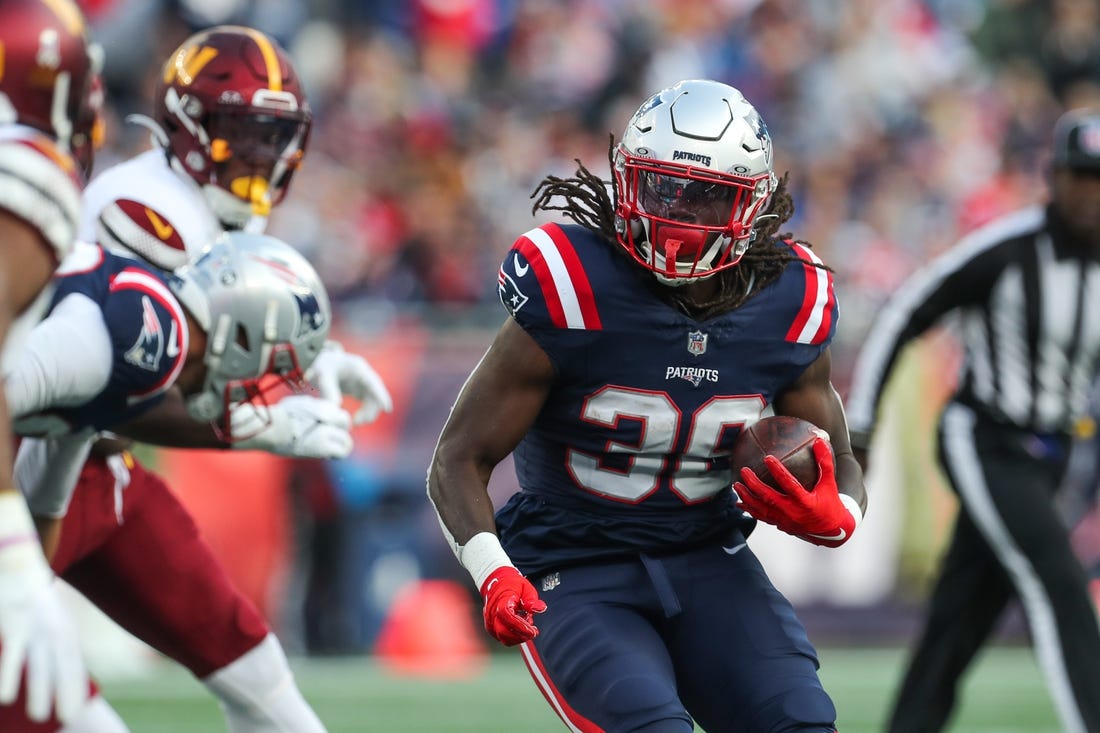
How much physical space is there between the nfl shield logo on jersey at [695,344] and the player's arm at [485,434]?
278mm

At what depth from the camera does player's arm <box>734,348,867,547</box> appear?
10.7ft

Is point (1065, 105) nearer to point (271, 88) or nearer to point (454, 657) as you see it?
point (454, 657)

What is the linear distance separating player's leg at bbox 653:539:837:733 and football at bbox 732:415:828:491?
224 millimetres

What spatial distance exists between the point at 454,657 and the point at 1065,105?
635 centimetres

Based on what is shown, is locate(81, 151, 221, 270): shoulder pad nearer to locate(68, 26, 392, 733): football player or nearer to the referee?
locate(68, 26, 392, 733): football player

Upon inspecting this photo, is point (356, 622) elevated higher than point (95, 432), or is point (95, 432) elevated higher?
point (95, 432)

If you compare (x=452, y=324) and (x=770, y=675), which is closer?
(x=770, y=675)

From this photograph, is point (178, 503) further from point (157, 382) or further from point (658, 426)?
point (658, 426)

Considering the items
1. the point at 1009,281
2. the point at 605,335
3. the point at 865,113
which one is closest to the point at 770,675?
the point at 605,335

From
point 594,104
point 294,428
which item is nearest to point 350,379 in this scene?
point 294,428

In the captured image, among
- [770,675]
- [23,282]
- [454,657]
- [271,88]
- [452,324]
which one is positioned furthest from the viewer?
[452,324]

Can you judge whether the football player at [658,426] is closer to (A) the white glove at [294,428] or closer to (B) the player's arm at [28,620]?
(A) the white glove at [294,428]

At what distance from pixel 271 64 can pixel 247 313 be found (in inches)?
42.9

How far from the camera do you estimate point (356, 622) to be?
323 inches
